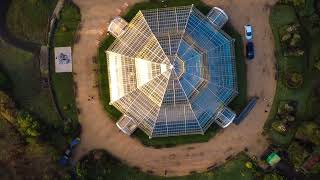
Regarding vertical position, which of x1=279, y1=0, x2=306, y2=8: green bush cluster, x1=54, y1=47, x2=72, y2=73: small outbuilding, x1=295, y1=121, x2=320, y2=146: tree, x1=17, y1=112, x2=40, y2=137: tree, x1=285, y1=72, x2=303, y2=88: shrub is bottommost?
x1=295, y1=121, x2=320, y2=146: tree

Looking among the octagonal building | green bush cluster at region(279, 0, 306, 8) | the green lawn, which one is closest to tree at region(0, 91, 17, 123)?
the green lawn

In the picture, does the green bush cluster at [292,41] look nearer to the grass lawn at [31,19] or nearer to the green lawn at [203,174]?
the green lawn at [203,174]

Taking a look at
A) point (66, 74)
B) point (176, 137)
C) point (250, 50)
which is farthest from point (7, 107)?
point (250, 50)

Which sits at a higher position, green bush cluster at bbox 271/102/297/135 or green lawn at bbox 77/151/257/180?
green bush cluster at bbox 271/102/297/135

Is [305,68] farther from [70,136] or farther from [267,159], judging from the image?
[70,136]

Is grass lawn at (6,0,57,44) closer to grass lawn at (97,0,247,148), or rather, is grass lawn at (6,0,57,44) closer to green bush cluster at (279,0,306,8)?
grass lawn at (97,0,247,148)

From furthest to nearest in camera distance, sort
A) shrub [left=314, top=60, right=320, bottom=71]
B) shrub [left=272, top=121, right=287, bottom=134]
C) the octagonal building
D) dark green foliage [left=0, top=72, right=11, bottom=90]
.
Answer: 1. shrub [left=314, top=60, right=320, bottom=71]
2. shrub [left=272, top=121, right=287, bottom=134]
3. dark green foliage [left=0, top=72, right=11, bottom=90]
4. the octagonal building

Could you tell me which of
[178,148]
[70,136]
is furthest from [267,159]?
[70,136]

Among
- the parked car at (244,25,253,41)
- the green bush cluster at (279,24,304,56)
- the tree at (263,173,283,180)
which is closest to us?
the tree at (263,173,283,180)
